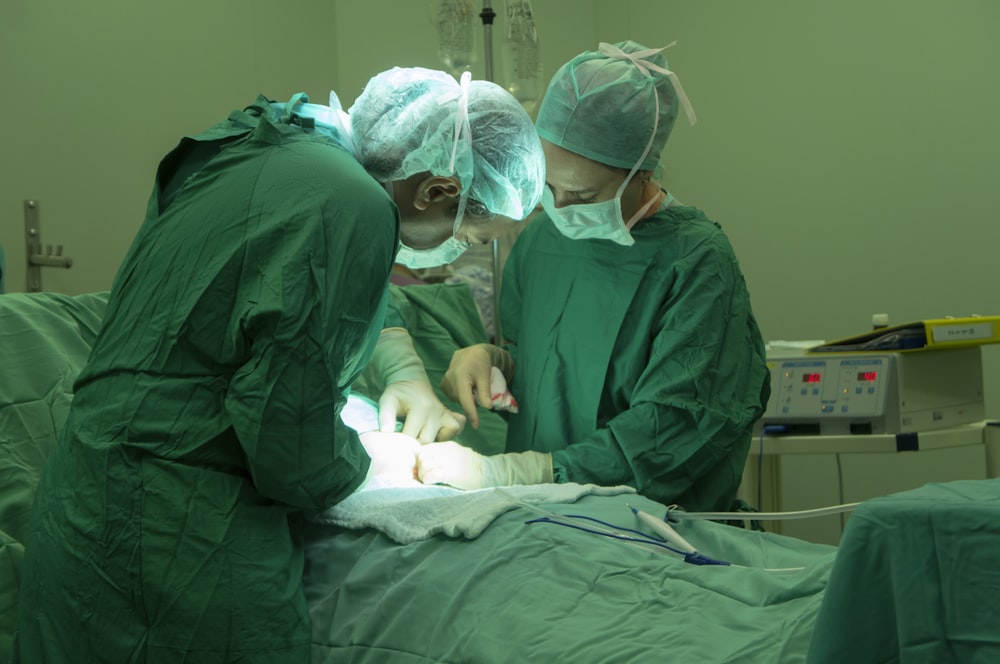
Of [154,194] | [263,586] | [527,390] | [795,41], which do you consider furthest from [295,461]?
[795,41]

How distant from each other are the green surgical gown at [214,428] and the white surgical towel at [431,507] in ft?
0.63

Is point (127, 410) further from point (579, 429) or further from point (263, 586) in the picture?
point (579, 429)

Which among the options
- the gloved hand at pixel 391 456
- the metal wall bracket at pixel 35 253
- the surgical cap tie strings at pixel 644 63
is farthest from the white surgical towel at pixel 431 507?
the metal wall bracket at pixel 35 253

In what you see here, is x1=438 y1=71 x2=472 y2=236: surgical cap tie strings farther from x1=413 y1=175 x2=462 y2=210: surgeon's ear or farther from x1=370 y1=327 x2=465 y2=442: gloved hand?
x1=370 y1=327 x2=465 y2=442: gloved hand

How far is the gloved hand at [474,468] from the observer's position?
179 centimetres

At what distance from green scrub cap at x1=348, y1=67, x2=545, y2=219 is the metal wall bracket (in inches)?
73.8

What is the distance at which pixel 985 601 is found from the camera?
0.75 m

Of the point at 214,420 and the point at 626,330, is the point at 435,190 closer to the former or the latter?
the point at 214,420

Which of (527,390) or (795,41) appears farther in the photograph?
(795,41)

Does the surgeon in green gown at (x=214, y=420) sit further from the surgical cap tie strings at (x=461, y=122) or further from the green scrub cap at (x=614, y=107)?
the green scrub cap at (x=614, y=107)

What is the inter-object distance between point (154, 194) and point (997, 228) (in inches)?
127

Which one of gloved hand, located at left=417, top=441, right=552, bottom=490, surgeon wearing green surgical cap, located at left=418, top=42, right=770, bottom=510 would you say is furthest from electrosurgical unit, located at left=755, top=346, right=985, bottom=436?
gloved hand, located at left=417, top=441, right=552, bottom=490

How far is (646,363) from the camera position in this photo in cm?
205

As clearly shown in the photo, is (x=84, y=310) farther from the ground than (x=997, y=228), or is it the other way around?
(x=997, y=228)
